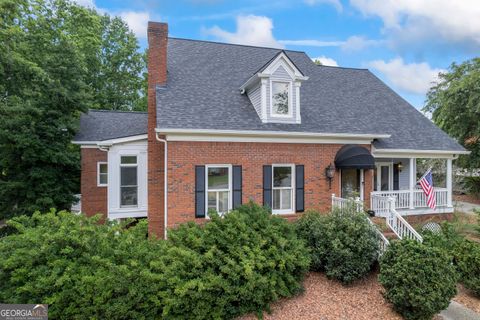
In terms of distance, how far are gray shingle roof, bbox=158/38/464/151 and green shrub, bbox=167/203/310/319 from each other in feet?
11.9

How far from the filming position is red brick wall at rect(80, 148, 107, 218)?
1312 centimetres

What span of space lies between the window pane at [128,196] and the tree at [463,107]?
21.6 m

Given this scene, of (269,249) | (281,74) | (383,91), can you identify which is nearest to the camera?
(269,249)

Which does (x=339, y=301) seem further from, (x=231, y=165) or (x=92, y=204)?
(x=92, y=204)

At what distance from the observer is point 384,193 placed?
434 inches

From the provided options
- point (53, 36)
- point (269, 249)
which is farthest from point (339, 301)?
point (53, 36)

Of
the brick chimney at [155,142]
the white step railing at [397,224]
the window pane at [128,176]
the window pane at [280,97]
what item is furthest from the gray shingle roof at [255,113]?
the window pane at [128,176]

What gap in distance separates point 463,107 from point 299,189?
18077mm

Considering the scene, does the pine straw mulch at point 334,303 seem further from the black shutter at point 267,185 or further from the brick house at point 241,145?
the black shutter at point 267,185

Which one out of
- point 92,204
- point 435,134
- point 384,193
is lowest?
point 92,204

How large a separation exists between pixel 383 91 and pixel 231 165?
10.6 m

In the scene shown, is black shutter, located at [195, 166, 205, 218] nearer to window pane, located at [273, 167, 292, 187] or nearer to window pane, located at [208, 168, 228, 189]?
window pane, located at [208, 168, 228, 189]

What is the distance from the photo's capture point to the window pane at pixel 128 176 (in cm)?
1116

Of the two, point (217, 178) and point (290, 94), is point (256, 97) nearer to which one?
point (290, 94)
